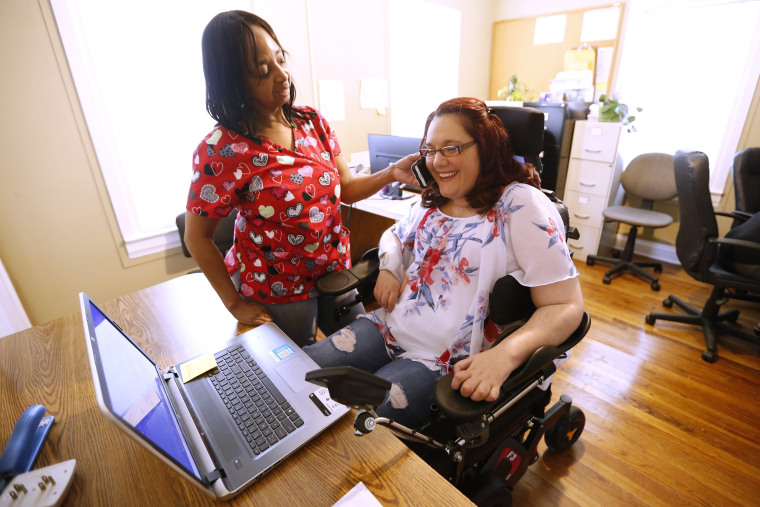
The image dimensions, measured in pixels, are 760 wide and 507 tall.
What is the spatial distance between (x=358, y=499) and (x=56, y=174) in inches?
85.0

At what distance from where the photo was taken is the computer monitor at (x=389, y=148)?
2047 mm

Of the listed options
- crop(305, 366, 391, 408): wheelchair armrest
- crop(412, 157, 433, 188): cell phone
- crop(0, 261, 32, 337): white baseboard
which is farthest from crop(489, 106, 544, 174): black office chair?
crop(0, 261, 32, 337): white baseboard

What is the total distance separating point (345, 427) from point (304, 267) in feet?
1.92

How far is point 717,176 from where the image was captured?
9.36ft

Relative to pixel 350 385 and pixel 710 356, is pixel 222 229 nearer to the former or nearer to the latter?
pixel 350 385

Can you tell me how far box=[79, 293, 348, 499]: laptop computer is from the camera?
571mm

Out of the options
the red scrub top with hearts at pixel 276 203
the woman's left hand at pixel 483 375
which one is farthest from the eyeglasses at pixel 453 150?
the woman's left hand at pixel 483 375

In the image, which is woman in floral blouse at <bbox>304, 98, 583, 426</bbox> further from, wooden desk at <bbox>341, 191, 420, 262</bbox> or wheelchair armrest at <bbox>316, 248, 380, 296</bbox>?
wooden desk at <bbox>341, 191, 420, 262</bbox>

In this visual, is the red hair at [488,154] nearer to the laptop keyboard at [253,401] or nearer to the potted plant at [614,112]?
the laptop keyboard at [253,401]

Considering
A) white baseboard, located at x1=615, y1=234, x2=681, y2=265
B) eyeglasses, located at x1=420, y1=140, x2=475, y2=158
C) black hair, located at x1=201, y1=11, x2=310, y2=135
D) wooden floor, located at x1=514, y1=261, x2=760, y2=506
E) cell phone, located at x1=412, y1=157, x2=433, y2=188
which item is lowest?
wooden floor, located at x1=514, y1=261, x2=760, y2=506

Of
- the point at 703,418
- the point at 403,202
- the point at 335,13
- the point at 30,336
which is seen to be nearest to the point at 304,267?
the point at 30,336

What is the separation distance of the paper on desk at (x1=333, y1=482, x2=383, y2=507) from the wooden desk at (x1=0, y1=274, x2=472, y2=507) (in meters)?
0.01

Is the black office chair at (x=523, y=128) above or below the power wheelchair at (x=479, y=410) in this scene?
above

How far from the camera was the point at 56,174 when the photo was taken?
5.96 ft
